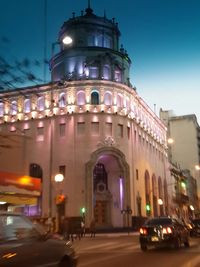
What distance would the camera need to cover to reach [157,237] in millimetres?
18906

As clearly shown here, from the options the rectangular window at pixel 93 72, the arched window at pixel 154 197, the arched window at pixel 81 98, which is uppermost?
the rectangular window at pixel 93 72

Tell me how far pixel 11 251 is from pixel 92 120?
2080 inches

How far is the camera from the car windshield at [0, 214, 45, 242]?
631 centimetres

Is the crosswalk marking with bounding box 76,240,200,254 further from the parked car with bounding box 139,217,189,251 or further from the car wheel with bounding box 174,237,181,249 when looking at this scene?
the parked car with bounding box 139,217,189,251

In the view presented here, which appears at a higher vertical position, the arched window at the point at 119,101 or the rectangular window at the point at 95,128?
the arched window at the point at 119,101

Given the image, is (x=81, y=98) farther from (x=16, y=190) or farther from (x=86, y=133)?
(x=16, y=190)

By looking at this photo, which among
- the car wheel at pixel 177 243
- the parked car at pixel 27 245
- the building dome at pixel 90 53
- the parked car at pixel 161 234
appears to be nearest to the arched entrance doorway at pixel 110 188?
the building dome at pixel 90 53

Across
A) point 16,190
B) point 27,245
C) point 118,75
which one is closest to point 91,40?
point 118,75

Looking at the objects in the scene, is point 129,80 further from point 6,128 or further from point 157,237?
point 157,237

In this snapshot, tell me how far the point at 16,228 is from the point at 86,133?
169 feet

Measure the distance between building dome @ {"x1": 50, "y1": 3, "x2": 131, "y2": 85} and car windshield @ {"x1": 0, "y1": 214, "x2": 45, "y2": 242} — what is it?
5405 centimetres

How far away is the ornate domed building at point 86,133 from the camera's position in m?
56.5

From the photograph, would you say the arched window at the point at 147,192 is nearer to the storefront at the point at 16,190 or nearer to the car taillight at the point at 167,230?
the storefront at the point at 16,190

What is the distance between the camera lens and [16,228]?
6.59m
